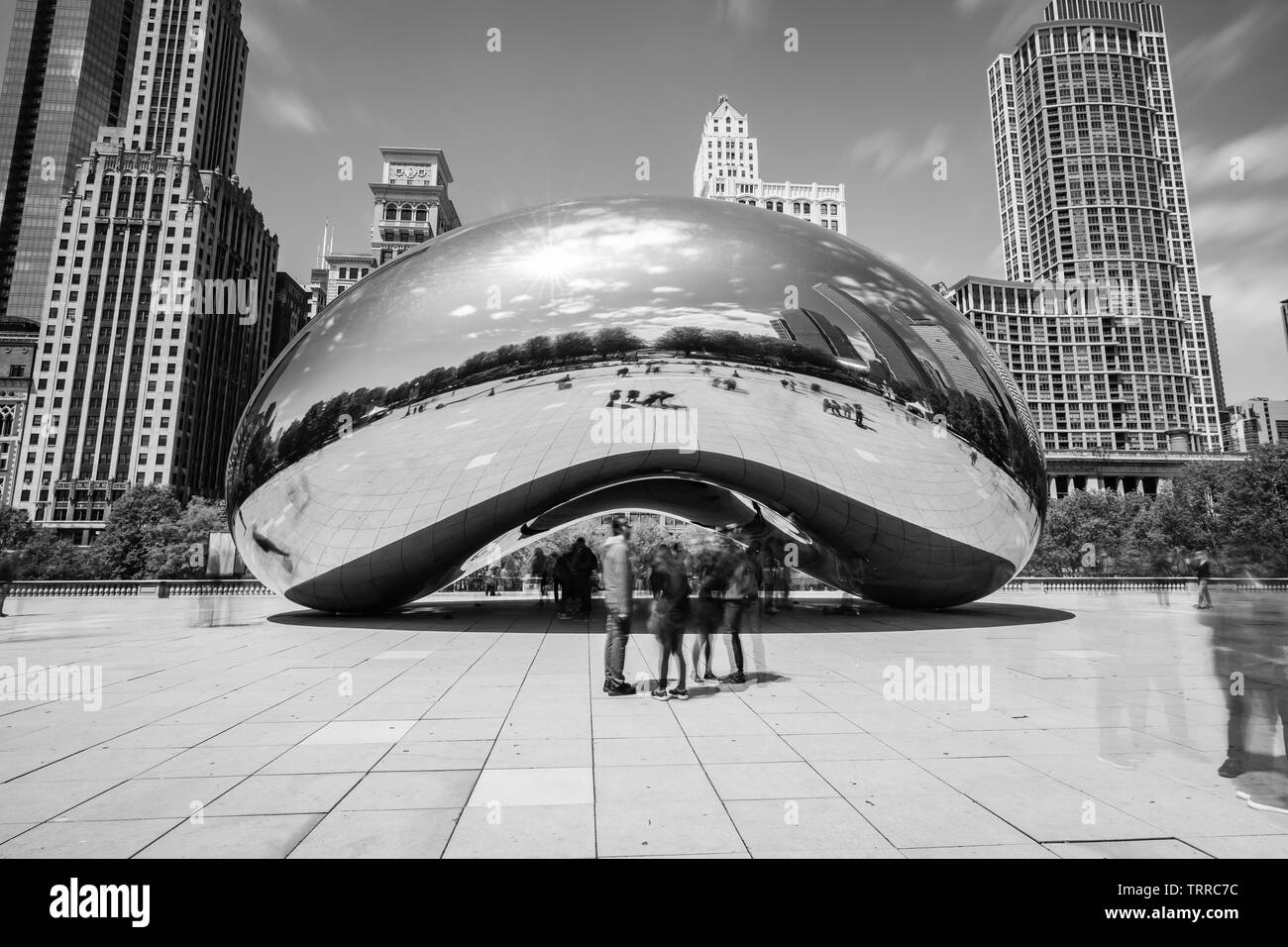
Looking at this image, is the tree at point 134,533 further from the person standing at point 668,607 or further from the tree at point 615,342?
the person standing at point 668,607

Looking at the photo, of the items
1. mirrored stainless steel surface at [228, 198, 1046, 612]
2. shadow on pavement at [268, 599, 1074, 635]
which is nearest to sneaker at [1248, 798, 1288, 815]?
mirrored stainless steel surface at [228, 198, 1046, 612]

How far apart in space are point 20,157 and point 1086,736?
201 m

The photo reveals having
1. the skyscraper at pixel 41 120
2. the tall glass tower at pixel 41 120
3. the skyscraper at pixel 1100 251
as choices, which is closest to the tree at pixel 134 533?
the skyscraper at pixel 41 120

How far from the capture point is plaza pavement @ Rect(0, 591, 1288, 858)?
307 cm

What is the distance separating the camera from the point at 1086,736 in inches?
187

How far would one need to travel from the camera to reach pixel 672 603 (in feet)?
21.9

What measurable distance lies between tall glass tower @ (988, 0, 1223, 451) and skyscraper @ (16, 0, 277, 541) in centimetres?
14872

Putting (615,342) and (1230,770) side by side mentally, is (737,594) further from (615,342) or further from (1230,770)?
(1230,770)

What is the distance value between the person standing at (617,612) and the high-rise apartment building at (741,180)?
143727mm

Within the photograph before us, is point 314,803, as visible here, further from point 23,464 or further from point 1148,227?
point 1148,227

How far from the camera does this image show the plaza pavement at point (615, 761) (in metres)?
3.07

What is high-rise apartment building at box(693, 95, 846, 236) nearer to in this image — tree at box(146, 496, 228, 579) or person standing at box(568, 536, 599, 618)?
tree at box(146, 496, 228, 579)

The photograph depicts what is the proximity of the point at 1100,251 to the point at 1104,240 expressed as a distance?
2412 millimetres
